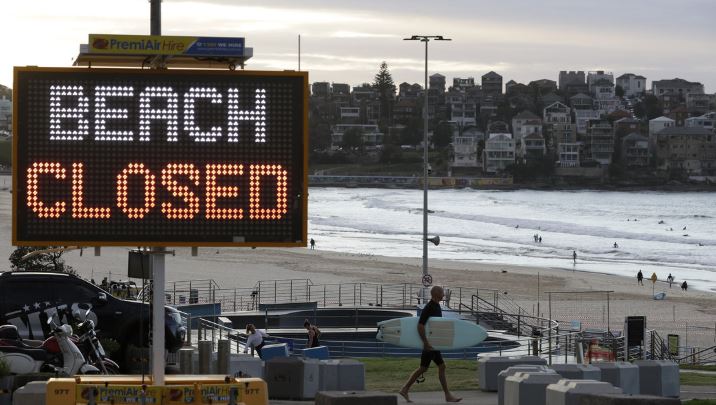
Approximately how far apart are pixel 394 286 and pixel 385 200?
10884 cm

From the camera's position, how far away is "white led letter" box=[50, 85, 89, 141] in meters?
10.0

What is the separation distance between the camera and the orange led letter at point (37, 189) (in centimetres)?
1000

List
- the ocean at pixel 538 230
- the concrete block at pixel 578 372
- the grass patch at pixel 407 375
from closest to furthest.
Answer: the concrete block at pixel 578 372 → the grass patch at pixel 407 375 → the ocean at pixel 538 230

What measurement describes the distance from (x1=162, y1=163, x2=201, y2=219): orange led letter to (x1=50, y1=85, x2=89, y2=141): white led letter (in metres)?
0.65

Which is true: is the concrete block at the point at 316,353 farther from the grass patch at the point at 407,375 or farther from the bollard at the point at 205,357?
the bollard at the point at 205,357

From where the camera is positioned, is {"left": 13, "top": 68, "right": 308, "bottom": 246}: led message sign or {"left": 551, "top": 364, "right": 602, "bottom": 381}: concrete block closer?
{"left": 13, "top": 68, "right": 308, "bottom": 246}: led message sign

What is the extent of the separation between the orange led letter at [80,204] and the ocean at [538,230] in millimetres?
54466

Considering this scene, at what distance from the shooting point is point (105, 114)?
A: 10.0 meters

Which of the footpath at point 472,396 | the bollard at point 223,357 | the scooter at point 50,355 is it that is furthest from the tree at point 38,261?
the bollard at point 223,357

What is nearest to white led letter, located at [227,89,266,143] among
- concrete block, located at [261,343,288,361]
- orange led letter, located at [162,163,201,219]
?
orange led letter, located at [162,163,201,219]

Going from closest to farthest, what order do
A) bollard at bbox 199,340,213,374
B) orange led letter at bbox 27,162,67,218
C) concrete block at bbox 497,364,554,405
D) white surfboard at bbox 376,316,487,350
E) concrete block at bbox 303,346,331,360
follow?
orange led letter at bbox 27,162,67,218
concrete block at bbox 497,364,554,405
bollard at bbox 199,340,213,374
concrete block at bbox 303,346,331,360
white surfboard at bbox 376,316,487,350

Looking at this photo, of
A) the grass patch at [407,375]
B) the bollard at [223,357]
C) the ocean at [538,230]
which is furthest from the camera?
the ocean at [538,230]

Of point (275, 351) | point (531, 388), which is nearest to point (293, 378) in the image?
point (531, 388)

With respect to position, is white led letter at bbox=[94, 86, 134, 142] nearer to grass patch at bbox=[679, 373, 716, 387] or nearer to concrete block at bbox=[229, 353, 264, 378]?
concrete block at bbox=[229, 353, 264, 378]
